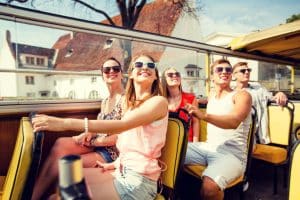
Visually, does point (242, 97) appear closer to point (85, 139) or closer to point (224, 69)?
point (224, 69)

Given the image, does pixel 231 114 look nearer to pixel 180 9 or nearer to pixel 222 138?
pixel 222 138

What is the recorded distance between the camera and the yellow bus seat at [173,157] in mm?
1830

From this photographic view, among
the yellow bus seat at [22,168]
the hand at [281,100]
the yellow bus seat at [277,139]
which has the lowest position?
the yellow bus seat at [277,139]

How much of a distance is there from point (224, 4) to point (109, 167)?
3487 centimetres

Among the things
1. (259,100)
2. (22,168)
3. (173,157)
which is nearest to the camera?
(22,168)

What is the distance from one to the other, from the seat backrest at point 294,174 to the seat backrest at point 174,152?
25.6 inches

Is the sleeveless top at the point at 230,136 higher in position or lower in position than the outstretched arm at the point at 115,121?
lower

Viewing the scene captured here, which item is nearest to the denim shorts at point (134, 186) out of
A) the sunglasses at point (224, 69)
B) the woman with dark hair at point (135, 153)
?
the woman with dark hair at point (135, 153)

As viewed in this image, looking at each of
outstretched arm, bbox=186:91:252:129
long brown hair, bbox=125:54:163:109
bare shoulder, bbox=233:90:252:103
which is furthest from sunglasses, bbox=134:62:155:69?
bare shoulder, bbox=233:90:252:103

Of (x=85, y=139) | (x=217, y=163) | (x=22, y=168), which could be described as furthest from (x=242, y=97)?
(x=22, y=168)

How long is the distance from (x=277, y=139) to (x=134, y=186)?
2.60m

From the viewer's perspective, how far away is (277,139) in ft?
11.8

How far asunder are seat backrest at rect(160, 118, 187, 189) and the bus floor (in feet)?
3.10

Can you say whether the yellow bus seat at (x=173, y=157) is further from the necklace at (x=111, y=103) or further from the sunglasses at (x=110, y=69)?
the sunglasses at (x=110, y=69)
